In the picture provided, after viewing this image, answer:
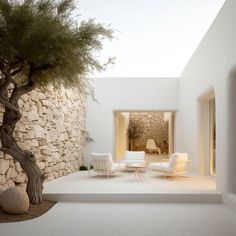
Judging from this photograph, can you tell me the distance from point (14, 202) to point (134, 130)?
15.1 metres

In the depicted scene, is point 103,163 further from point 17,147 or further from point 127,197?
point 17,147

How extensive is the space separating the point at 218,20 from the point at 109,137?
6.81 m

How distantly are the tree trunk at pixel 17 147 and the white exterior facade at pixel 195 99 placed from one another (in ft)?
11.5

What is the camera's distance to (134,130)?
19781 mm

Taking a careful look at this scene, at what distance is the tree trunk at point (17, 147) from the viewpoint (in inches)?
213

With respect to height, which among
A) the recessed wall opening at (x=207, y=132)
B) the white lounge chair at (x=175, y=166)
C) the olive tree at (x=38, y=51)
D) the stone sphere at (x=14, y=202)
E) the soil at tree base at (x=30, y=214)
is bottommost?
the soil at tree base at (x=30, y=214)

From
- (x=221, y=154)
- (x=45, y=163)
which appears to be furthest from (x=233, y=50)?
(x=45, y=163)

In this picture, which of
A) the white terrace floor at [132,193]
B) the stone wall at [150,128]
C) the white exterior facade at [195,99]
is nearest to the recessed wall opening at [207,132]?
the white exterior facade at [195,99]

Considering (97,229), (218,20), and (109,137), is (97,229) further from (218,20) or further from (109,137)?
(109,137)

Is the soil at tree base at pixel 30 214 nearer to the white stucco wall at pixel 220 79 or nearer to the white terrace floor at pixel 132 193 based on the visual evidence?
the white terrace floor at pixel 132 193

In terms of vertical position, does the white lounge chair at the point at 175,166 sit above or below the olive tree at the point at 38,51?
below

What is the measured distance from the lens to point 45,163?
8.03 m

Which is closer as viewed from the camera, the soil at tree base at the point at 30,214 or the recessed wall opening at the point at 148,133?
the soil at tree base at the point at 30,214

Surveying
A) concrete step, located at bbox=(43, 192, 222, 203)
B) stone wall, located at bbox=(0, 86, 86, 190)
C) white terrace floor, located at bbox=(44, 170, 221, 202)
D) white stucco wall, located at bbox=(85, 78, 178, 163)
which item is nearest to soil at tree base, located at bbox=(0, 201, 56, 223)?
concrete step, located at bbox=(43, 192, 222, 203)
